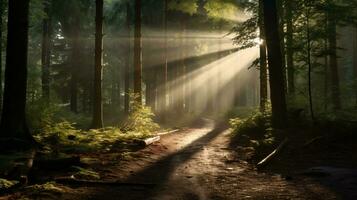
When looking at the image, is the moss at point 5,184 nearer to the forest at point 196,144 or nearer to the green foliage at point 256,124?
the forest at point 196,144

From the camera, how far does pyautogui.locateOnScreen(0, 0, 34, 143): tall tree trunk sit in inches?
450

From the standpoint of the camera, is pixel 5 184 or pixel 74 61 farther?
pixel 74 61

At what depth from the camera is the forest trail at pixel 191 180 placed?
7691 mm

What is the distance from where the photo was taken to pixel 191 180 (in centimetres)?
938

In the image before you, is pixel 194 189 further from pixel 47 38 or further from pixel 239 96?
pixel 239 96

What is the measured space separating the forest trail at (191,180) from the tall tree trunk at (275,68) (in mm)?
3403

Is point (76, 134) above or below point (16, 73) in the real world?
below

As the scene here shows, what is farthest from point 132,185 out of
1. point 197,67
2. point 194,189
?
point 197,67

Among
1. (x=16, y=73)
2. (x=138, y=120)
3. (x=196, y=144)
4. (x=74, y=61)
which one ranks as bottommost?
(x=196, y=144)

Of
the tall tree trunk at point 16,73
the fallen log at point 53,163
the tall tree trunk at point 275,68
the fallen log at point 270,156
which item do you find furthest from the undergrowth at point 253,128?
the tall tree trunk at point 16,73

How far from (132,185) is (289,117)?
1043cm

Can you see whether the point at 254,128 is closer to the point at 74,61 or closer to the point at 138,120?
the point at 138,120

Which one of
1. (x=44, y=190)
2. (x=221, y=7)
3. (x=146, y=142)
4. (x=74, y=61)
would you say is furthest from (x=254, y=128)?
(x=74, y=61)

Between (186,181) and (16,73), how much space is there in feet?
19.7
